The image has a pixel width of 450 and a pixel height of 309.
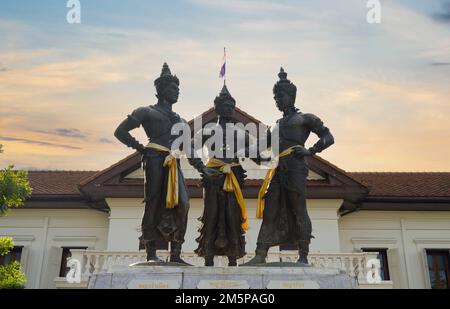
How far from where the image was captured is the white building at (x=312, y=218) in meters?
18.8

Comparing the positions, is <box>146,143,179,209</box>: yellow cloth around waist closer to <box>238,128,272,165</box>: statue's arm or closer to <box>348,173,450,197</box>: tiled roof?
<box>238,128,272,165</box>: statue's arm

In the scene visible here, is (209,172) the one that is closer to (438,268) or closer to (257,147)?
(257,147)

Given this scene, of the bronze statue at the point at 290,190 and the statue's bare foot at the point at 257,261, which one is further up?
the bronze statue at the point at 290,190

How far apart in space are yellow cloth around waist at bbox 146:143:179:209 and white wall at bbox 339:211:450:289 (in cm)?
1455

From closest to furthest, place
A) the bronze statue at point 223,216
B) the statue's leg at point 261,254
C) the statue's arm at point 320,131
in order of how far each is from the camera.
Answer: the statue's leg at point 261,254 < the bronze statue at point 223,216 < the statue's arm at point 320,131

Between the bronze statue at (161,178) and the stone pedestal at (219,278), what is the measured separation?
3.07 feet

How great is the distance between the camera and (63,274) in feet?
65.0

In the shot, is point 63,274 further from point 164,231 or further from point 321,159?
point 164,231

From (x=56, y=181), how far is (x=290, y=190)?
58.3 ft

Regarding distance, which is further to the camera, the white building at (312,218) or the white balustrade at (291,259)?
the white building at (312,218)

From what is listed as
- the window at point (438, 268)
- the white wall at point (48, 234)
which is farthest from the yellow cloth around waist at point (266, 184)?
the window at point (438, 268)

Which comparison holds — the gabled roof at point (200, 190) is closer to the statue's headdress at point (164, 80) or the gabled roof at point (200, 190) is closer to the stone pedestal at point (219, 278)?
the statue's headdress at point (164, 80)

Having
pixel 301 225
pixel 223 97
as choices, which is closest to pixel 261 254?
pixel 301 225
